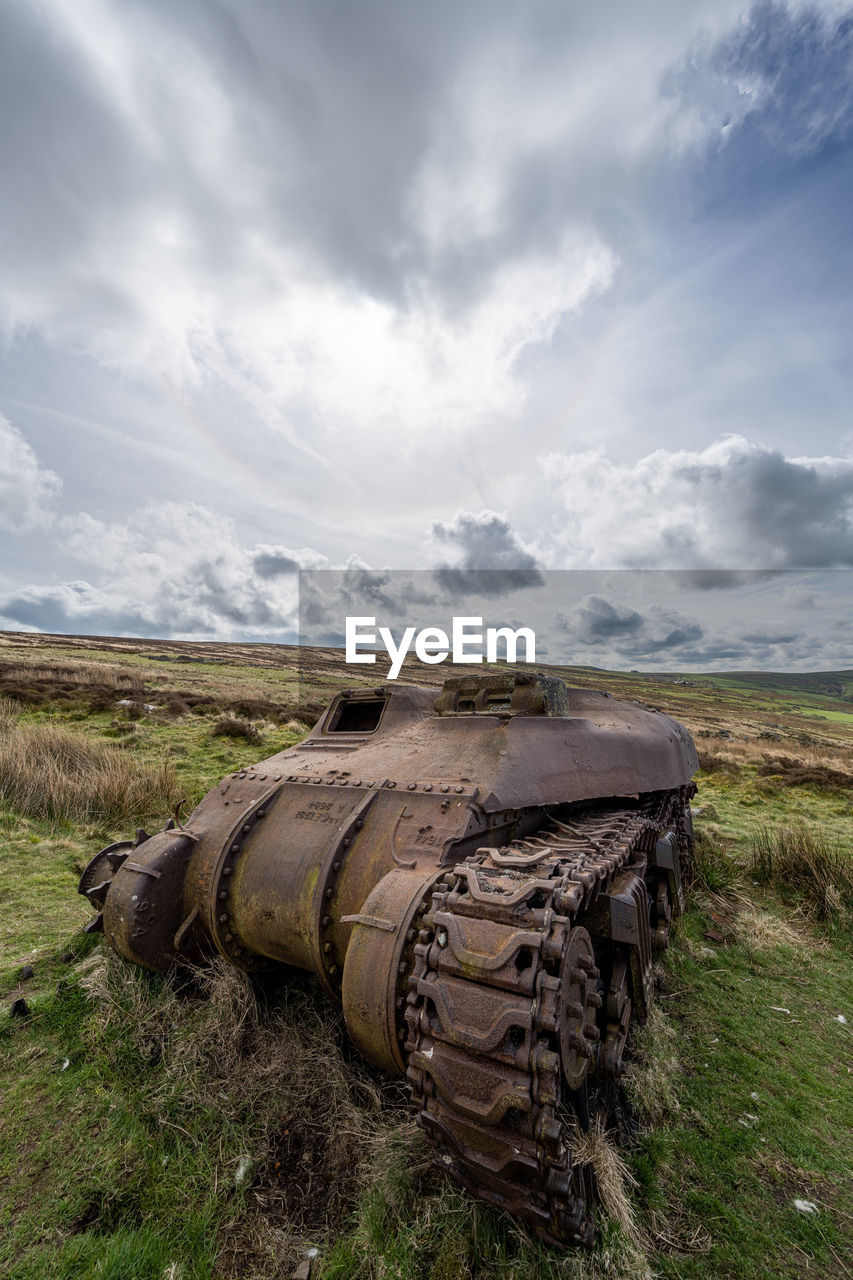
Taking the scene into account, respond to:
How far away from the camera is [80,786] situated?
33.0ft

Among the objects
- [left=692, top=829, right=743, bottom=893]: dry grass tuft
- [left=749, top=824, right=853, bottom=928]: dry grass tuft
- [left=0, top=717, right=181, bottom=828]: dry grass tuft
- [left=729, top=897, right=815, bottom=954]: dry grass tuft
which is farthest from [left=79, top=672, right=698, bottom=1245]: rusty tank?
[left=0, top=717, right=181, bottom=828]: dry grass tuft

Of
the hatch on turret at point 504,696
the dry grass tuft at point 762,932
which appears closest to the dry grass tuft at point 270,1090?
the hatch on turret at point 504,696

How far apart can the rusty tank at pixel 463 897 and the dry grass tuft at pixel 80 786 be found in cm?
533

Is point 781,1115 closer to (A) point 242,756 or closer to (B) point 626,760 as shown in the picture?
(B) point 626,760

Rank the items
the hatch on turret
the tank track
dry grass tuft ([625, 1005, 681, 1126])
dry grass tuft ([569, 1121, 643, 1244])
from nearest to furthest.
Result: 1. the tank track
2. dry grass tuft ([569, 1121, 643, 1244])
3. dry grass tuft ([625, 1005, 681, 1126])
4. the hatch on turret

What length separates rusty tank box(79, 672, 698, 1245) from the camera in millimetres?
2182

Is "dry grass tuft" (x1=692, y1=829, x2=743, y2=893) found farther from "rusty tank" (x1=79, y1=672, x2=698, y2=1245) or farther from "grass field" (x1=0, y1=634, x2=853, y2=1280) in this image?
"rusty tank" (x1=79, y1=672, x2=698, y2=1245)

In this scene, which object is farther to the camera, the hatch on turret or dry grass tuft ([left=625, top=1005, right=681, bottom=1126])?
the hatch on turret

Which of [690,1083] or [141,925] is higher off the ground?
[141,925]

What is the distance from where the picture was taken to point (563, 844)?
3.53 meters

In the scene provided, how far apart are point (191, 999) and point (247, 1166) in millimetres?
1480

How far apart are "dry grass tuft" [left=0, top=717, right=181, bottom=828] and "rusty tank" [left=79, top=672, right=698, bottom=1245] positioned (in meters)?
5.33

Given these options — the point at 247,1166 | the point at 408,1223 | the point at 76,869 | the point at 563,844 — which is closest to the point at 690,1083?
the point at 563,844

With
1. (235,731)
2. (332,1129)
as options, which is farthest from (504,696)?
(235,731)
